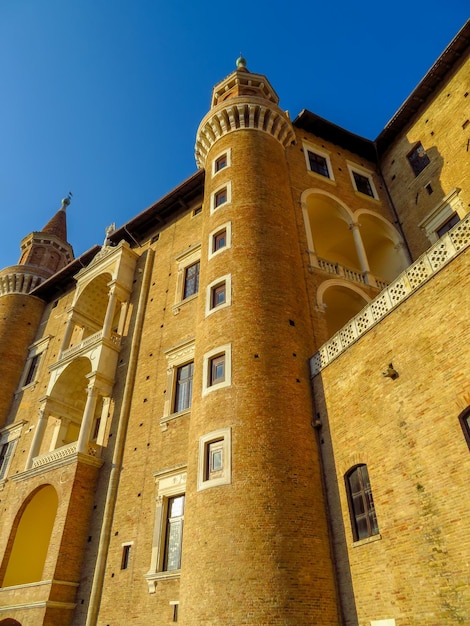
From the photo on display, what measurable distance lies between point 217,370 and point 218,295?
3.07 metres

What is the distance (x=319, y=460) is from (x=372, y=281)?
8.42 m

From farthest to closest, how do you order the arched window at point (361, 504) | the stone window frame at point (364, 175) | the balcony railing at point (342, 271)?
the stone window frame at point (364, 175)
the balcony railing at point (342, 271)
the arched window at point (361, 504)

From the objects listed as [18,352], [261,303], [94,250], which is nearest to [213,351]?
[261,303]

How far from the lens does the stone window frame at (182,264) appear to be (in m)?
19.7

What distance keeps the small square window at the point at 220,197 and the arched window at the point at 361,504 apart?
11819 mm

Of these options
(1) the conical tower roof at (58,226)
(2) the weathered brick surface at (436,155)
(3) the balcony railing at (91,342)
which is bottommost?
(3) the balcony railing at (91,342)

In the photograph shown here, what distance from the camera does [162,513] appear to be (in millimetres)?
14484

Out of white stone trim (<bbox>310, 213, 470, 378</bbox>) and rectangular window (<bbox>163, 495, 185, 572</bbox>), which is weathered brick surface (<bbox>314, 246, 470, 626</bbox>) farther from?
rectangular window (<bbox>163, 495, 185, 572</bbox>)

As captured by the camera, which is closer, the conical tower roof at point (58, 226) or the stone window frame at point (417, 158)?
the stone window frame at point (417, 158)

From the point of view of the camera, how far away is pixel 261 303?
15.0 metres

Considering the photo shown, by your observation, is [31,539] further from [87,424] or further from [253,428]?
[253,428]

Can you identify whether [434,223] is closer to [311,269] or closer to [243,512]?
[311,269]

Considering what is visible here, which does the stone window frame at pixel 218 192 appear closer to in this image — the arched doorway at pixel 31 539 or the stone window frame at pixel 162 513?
the stone window frame at pixel 162 513

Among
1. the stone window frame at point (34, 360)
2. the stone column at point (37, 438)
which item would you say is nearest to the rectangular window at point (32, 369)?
the stone window frame at point (34, 360)
